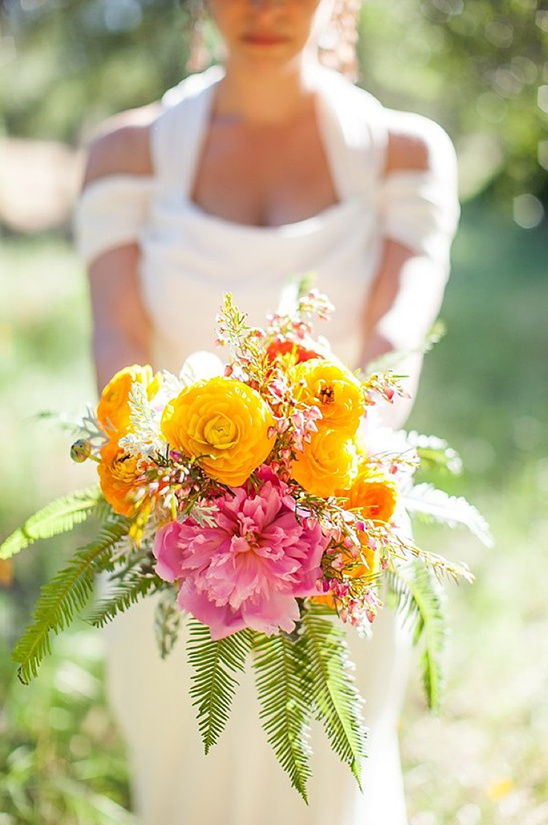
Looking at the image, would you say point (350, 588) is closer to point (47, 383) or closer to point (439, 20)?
point (47, 383)

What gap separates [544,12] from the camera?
15.2 feet

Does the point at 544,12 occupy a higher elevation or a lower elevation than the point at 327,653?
higher

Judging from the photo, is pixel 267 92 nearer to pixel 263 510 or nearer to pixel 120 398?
pixel 120 398

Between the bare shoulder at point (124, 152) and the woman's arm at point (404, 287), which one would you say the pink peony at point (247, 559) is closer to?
the woman's arm at point (404, 287)

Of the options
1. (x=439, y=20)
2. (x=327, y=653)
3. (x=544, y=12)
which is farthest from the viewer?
(x=439, y=20)

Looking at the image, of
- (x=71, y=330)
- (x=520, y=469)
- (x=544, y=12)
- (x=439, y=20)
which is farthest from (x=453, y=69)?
(x=71, y=330)

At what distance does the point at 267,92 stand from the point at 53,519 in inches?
44.0

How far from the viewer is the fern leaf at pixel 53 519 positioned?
4.89ft

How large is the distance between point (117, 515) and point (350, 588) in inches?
17.4

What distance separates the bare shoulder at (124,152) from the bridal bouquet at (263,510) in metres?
0.87

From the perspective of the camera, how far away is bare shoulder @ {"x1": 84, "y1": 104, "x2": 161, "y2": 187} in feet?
7.00

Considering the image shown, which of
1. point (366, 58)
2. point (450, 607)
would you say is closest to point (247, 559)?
point (450, 607)

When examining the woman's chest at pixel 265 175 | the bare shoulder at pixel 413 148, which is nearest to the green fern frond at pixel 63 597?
the woman's chest at pixel 265 175

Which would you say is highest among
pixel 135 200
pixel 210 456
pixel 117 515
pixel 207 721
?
pixel 135 200
